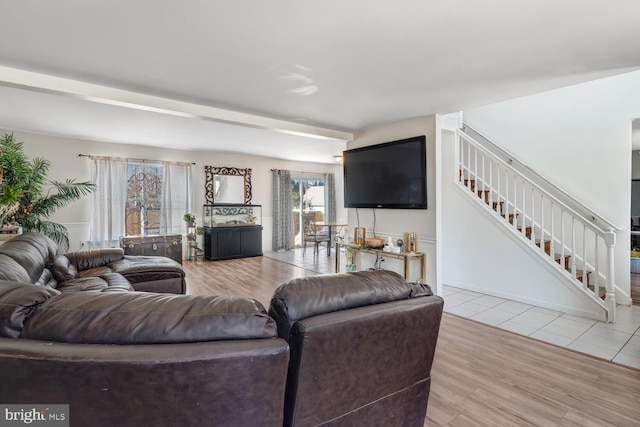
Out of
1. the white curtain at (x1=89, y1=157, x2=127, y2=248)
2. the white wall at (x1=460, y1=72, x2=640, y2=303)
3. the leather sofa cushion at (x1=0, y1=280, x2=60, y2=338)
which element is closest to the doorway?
the white curtain at (x1=89, y1=157, x2=127, y2=248)

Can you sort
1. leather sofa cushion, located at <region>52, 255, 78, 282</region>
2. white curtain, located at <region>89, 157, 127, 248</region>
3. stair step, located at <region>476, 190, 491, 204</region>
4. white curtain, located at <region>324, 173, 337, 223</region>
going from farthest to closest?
white curtain, located at <region>324, 173, 337, 223</region>, white curtain, located at <region>89, 157, 127, 248</region>, stair step, located at <region>476, 190, 491, 204</region>, leather sofa cushion, located at <region>52, 255, 78, 282</region>

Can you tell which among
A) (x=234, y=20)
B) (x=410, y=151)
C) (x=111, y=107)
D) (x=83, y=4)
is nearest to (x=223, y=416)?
(x=234, y=20)

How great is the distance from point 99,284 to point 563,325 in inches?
168

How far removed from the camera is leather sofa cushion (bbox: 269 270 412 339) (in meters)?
1.11

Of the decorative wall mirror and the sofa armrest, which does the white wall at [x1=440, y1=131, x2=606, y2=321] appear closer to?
the sofa armrest

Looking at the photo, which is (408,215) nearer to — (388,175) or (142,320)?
(388,175)

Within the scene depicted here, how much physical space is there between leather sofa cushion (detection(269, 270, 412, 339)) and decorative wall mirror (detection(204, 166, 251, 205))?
607cm

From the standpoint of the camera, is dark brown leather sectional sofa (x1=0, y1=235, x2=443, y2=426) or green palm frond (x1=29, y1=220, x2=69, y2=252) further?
green palm frond (x1=29, y1=220, x2=69, y2=252)

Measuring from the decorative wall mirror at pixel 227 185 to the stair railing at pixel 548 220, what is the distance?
459 centimetres

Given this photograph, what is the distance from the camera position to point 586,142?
13.4 ft

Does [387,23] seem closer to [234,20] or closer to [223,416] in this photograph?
[234,20]

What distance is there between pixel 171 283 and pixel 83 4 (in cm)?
262

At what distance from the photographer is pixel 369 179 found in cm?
442

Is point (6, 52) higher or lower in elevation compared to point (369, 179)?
higher
